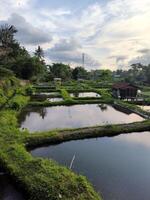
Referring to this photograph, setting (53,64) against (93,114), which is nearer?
(93,114)

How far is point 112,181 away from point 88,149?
377cm

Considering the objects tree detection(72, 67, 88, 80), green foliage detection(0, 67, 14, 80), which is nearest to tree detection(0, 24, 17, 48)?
green foliage detection(0, 67, 14, 80)

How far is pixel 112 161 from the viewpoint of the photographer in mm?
11406

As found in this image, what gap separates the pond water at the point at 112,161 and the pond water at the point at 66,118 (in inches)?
149

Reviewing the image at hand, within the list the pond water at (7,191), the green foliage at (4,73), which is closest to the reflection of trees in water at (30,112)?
the green foliage at (4,73)

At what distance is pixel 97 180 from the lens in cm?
944

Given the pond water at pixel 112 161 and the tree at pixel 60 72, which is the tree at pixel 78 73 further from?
the pond water at pixel 112 161

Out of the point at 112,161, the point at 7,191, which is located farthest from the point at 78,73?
the point at 7,191

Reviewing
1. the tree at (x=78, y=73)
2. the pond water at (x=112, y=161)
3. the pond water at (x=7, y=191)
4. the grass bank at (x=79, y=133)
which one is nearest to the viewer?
the pond water at (x=7, y=191)

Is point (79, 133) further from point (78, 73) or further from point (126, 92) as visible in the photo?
point (78, 73)

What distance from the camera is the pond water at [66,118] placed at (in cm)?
1811

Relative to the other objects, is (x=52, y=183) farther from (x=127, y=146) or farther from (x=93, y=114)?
(x=93, y=114)

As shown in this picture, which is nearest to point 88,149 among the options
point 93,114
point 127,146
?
point 127,146

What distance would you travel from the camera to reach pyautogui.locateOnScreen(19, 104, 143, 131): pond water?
18.1 metres
